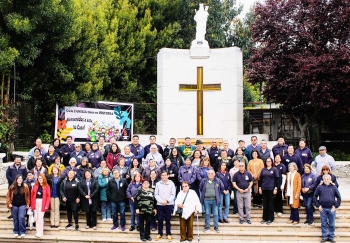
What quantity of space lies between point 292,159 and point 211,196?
7.72 feet

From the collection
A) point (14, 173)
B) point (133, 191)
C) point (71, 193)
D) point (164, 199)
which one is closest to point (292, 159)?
Result: point (164, 199)

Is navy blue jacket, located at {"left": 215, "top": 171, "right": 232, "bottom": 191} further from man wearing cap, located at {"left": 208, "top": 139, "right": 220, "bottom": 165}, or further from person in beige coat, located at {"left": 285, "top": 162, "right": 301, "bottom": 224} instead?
person in beige coat, located at {"left": 285, "top": 162, "right": 301, "bottom": 224}

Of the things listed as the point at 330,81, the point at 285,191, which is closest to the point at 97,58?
the point at 330,81

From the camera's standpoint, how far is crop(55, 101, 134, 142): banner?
15.7 metres

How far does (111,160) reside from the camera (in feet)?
34.2

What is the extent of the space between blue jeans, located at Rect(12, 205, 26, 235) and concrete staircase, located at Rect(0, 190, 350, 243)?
18cm

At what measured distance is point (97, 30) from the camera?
1900cm

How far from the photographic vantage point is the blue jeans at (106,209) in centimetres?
973

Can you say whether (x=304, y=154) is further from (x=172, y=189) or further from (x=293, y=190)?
(x=172, y=189)

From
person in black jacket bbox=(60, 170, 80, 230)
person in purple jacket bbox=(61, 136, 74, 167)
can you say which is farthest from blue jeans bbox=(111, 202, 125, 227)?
person in purple jacket bbox=(61, 136, 74, 167)

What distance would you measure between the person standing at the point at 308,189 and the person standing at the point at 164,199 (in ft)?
9.70

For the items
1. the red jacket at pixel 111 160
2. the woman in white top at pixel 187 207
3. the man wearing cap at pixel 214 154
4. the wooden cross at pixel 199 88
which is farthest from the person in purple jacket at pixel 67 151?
the wooden cross at pixel 199 88

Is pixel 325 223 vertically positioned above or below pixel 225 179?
below

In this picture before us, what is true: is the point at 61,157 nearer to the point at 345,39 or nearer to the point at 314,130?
the point at 345,39
